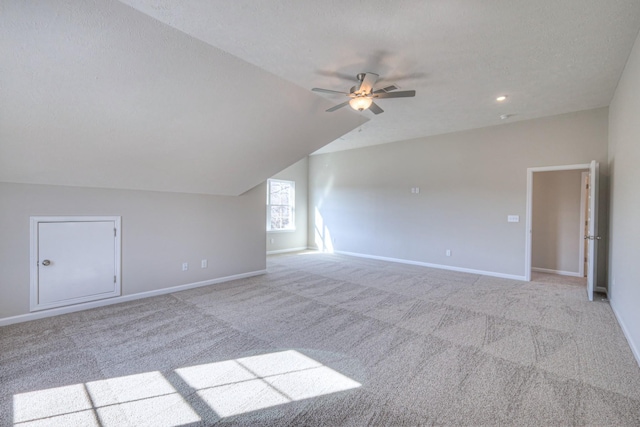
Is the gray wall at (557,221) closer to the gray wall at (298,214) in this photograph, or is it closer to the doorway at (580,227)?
the doorway at (580,227)

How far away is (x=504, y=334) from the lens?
9.68 ft

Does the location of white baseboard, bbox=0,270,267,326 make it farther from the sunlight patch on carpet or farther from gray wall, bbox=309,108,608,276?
gray wall, bbox=309,108,608,276

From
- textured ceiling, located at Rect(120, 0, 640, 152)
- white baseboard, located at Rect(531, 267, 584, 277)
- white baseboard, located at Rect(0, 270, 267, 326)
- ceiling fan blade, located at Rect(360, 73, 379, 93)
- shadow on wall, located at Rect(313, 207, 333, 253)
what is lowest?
white baseboard, located at Rect(0, 270, 267, 326)

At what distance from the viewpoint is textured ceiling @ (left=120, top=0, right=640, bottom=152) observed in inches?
88.2

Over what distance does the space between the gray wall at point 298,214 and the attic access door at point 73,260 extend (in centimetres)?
443

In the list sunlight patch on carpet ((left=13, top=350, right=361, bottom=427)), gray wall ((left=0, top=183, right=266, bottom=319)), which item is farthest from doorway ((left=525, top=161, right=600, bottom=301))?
gray wall ((left=0, top=183, right=266, bottom=319))

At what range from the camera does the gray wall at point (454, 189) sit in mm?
4828

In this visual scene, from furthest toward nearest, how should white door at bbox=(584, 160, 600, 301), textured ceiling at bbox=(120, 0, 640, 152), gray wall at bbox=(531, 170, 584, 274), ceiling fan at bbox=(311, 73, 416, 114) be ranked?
gray wall at bbox=(531, 170, 584, 274)
white door at bbox=(584, 160, 600, 301)
ceiling fan at bbox=(311, 73, 416, 114)
textured ceiling at bbox=(120, 0, 640, 152)

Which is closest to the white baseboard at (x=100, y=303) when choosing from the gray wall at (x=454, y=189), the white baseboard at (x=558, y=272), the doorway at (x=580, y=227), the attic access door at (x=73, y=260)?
the attic access door at (x=73, y=260)

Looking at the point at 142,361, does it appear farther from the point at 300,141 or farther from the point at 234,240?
the point at 300,141

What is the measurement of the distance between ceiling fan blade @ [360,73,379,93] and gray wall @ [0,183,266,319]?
2945 millimetres

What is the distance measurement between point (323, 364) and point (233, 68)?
9.62 feet

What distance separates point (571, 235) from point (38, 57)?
7868mm

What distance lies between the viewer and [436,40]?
2.66m
